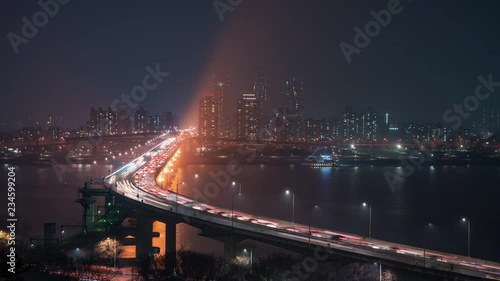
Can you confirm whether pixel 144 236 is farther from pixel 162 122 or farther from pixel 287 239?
pixel 162 122

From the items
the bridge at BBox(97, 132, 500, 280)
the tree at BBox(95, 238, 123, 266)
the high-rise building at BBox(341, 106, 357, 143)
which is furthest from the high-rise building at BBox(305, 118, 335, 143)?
the tree at BBox(95, 238, 123, 266)

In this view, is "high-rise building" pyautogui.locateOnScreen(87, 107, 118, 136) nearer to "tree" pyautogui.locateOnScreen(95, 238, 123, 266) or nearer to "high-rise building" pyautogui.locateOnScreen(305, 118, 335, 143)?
"high-rise building" pyautogui.locateOnScreen(305, 118, 335, 143)

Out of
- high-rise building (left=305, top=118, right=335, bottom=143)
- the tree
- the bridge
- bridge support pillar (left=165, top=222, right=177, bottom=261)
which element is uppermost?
high-rise building (left=305, top=118, right=335, bottom=143)

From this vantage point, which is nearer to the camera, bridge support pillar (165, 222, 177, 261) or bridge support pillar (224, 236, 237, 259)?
bridge support pillar (224, 236, 237, 259)

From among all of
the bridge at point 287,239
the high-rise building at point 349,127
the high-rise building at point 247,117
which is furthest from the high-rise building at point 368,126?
the bridge at point 287,239

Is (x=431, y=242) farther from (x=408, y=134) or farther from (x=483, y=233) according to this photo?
(x=408, y=134)

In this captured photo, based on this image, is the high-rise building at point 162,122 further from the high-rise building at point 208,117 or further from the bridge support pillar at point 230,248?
the bridge support pillar at point 230,248
